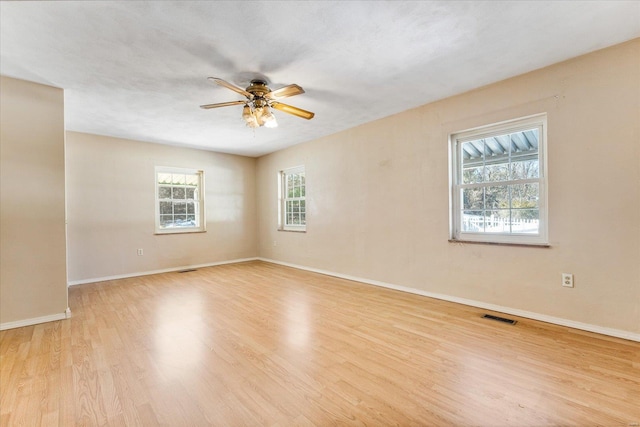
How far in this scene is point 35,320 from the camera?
2.96m

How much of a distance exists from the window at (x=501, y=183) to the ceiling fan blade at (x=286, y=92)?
212 centimetres

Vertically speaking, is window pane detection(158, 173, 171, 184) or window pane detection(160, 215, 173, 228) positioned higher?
window pane detection(158, 173, 171, 184)

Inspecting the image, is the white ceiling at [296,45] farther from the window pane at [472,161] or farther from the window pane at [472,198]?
the window pane at [472,198]

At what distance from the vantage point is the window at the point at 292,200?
5949mm

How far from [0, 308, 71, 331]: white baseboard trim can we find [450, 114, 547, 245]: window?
4.63m

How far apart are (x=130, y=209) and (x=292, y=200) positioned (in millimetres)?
3095

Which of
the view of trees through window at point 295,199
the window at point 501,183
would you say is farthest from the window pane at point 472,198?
the view of trees through window at point 295,199

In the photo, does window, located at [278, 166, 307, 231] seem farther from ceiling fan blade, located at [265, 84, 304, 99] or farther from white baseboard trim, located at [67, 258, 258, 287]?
ceiling fan blade, located at [265, 84, 304, 99]

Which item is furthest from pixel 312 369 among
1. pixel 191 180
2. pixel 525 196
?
pixel 191 180

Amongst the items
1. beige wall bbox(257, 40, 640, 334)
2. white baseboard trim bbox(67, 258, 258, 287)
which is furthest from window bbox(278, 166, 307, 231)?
white baseboard trim bbox(67, 258, 258, 287)

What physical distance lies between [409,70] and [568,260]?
241 centimetres

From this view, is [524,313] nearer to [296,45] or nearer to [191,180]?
[296,45]

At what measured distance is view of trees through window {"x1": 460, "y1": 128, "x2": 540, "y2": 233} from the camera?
9.84ft

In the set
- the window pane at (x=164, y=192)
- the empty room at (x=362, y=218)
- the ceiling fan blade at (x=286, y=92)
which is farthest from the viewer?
the window pane at (x=164, y=192)
